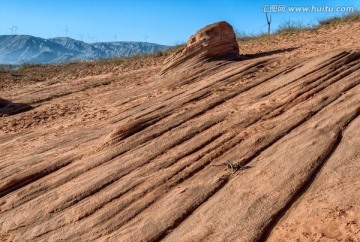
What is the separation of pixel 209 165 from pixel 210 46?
633 cm

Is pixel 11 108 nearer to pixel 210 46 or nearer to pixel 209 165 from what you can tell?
pixel 210 46

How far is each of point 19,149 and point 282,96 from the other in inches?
190

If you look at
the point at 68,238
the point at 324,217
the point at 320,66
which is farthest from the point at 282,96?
the point at 68,238

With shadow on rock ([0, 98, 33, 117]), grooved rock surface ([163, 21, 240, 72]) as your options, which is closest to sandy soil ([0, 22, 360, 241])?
grooved rock surface ([163, 21, 240, 72])

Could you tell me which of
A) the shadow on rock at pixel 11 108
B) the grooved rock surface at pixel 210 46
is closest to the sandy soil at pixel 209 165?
the grooved rock surface at pixel 210 46

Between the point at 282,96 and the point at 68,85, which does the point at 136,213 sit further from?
the point at 68,85

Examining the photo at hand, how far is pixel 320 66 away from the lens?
795cm

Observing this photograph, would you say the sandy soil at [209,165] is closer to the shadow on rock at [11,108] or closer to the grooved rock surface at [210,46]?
the grooved rock surface at [210,46]

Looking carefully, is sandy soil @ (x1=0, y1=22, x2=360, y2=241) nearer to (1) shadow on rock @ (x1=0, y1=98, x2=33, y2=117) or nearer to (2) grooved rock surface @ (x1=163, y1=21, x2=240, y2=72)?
(2) grooved rock surface @ (x1=163, y1=21, x2=240, y2=72)

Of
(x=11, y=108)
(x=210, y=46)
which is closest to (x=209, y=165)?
(x=210, y=46)

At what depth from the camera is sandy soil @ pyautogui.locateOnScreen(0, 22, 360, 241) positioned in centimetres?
462

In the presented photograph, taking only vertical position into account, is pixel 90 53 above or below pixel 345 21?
below

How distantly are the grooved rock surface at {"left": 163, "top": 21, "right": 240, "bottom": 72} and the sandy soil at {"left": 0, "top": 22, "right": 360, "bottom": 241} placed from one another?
2066mm

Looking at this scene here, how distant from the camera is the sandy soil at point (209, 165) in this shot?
4.62 metres
